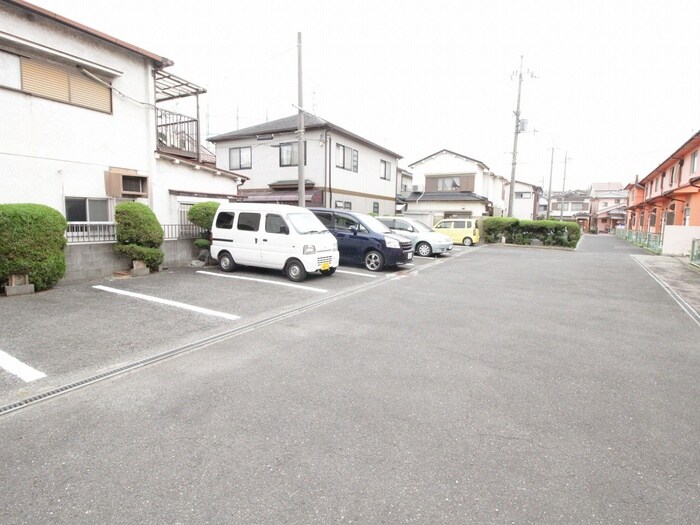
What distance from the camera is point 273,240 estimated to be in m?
9.31

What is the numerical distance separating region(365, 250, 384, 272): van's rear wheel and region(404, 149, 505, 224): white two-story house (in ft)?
58.5

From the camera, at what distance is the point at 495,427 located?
3.07 meters

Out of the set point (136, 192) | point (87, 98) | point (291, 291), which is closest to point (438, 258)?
point (291, 291)

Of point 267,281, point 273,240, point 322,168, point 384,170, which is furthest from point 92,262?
point 384,170

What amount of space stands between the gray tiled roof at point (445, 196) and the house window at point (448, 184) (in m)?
0.39

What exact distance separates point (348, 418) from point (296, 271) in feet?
20.1

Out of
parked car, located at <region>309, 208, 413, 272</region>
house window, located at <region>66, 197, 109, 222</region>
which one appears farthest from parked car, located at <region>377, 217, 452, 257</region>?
house window, located at <region>66, 197, 109, 222</region>

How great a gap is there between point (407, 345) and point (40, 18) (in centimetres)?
976

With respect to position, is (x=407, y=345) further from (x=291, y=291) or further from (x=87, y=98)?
(x=87, y=98)

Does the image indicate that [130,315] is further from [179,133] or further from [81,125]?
[179,133]

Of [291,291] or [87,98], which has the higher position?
[87,98]

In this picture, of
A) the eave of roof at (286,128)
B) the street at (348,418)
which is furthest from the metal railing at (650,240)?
the street at (348,418)

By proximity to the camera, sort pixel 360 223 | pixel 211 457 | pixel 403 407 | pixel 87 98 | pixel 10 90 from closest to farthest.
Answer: pixel 211 457, pixel 403 407, pixel 10 90, pixel 87 98, pixel 360 223

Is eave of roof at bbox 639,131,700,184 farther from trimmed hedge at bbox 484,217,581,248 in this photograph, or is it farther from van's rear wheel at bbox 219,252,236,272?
van's rear wheel at bbox 219,252,236,272
